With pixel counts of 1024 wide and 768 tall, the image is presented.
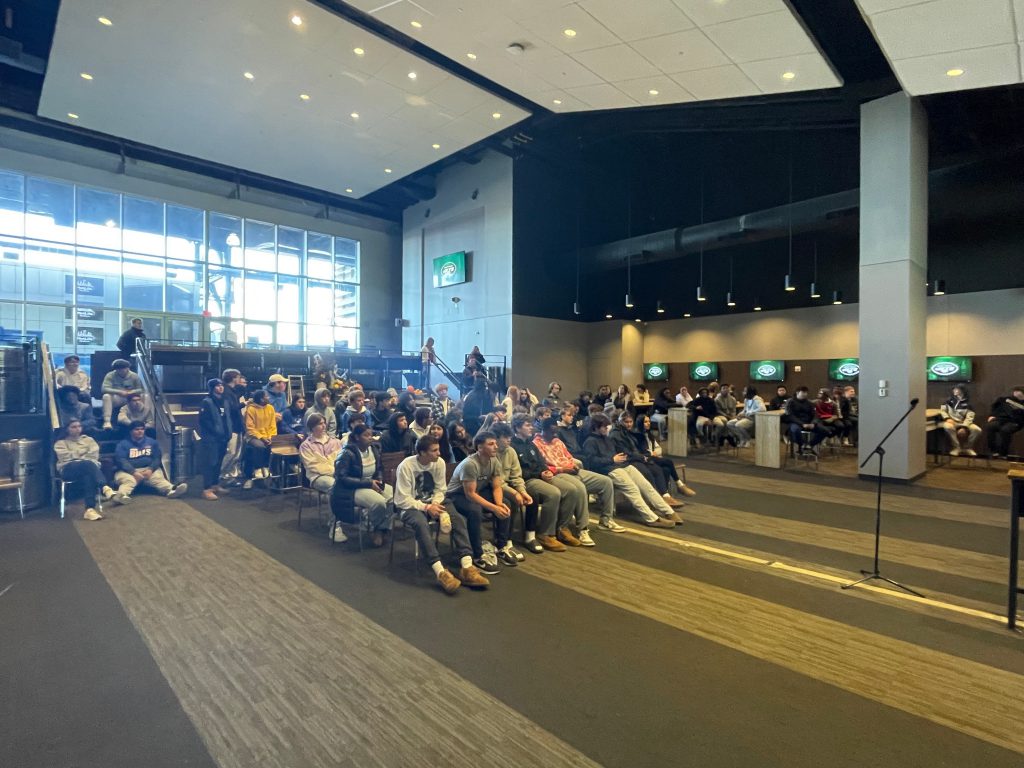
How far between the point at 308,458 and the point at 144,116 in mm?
10436

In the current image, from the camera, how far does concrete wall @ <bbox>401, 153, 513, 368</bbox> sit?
15539 mm

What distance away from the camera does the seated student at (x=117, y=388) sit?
7695mm

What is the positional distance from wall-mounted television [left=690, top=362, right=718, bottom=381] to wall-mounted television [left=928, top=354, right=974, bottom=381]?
538 centimetres

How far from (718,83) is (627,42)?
69.6 inches

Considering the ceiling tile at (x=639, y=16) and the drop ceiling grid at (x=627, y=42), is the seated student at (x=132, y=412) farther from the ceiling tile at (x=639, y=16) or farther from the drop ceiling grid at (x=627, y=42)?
the ceiling tile at (x=639, y=16)

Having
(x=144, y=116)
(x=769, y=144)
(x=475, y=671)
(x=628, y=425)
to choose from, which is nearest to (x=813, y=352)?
(x=769, y=144)

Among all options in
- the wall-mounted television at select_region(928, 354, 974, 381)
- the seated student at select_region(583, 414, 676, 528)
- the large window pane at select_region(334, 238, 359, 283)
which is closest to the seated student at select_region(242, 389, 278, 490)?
the seated student at select_region(583, 414, 676, 528)

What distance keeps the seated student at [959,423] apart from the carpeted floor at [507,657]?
24.7 feet

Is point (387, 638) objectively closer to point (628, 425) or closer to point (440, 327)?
point (628, 425)

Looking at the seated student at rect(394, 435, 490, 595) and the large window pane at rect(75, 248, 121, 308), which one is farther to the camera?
the large window pane at rect(75, 248, 121, 308)

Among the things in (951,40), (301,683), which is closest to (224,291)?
(301,683)

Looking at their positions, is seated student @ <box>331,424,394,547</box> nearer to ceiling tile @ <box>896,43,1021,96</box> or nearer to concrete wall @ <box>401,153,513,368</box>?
ceiling tile @ <box>896,43,1021,96</box>

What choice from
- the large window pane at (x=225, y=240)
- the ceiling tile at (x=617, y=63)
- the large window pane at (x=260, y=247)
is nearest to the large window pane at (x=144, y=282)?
the large window pane at (x=225, y=240)

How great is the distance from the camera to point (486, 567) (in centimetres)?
438
